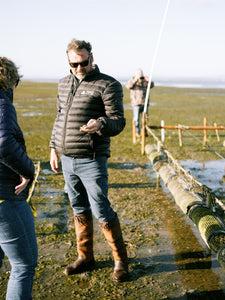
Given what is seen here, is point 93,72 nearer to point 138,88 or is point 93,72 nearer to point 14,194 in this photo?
point 14,194

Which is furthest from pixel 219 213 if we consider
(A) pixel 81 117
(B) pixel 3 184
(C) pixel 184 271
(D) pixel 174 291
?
(B) pixel 3 184

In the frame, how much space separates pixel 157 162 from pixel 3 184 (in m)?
4.69

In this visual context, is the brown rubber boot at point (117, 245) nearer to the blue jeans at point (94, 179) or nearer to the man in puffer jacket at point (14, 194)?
the blue jeans at point (94, 179)

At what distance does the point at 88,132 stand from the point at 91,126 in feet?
0.34

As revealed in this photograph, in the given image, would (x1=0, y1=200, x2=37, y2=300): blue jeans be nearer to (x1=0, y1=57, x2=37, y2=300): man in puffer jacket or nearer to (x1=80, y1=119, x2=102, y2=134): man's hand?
(x1=0, y1=57, x2=37, y2=300): man in puffer jacket

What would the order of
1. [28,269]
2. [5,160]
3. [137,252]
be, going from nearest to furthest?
1. [5,160]
2. [28,269]
3. [137,252]

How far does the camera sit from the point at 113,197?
5.94 meters

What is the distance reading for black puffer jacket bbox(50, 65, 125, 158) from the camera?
3.06 metres

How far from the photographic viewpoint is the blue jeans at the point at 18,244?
2309 mm

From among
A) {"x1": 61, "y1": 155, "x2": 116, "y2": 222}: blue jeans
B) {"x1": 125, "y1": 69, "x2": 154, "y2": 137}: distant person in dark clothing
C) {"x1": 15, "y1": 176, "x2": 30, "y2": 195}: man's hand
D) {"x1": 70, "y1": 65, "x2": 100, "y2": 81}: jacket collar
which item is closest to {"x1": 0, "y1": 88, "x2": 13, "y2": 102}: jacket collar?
{"x1": 15, "y1": 176, "x2": 30, "y2": 195}: man's hand

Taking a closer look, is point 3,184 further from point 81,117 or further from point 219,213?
point 219,213

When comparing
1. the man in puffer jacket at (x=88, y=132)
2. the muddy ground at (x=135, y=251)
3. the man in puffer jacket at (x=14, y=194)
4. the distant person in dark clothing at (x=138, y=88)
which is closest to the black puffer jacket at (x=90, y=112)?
the man in puffer jacket at (x=88, y=132)

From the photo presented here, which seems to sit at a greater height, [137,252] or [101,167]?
[101,167]

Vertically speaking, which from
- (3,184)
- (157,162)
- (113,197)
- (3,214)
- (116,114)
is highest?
(116,114)
